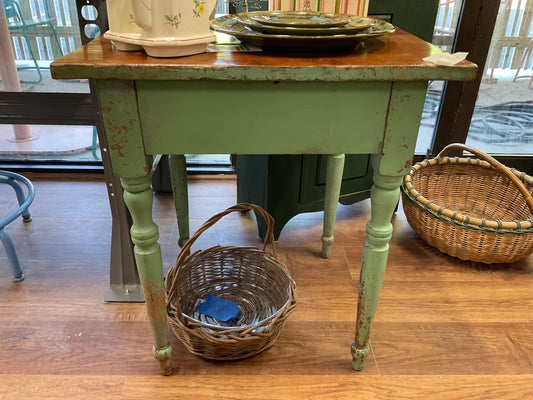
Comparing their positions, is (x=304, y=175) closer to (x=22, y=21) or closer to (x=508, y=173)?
(x=508, y=173)

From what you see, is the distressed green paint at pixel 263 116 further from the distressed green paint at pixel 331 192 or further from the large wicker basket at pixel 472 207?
the large wicker basket at pixel 472 207

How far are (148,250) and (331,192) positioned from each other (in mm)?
658

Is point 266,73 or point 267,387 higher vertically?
point 266,73

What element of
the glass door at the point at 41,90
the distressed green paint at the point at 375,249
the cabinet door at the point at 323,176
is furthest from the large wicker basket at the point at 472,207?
the glass door at the point at 41,90

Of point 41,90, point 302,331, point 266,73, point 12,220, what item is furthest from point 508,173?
point 41,90

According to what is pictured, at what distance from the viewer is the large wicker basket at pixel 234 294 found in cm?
95

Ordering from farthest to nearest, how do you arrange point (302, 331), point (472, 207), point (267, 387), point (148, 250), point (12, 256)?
point (472, 207), point (12, 256), point (302, 331), point (267, 387), point (148, 250)

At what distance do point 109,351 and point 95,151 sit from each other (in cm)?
117

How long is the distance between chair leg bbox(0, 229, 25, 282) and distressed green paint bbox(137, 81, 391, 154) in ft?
2.43

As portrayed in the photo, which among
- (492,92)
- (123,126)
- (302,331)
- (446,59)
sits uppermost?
(446,59)

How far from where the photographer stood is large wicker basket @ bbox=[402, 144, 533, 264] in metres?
1.27

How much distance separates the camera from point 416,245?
149cm

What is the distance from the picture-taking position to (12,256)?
4.01ft

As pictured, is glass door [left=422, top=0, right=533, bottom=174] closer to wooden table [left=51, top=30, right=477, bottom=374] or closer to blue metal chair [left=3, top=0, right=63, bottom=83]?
wooden table [left=51, top=30, right=477, bottom=374]
